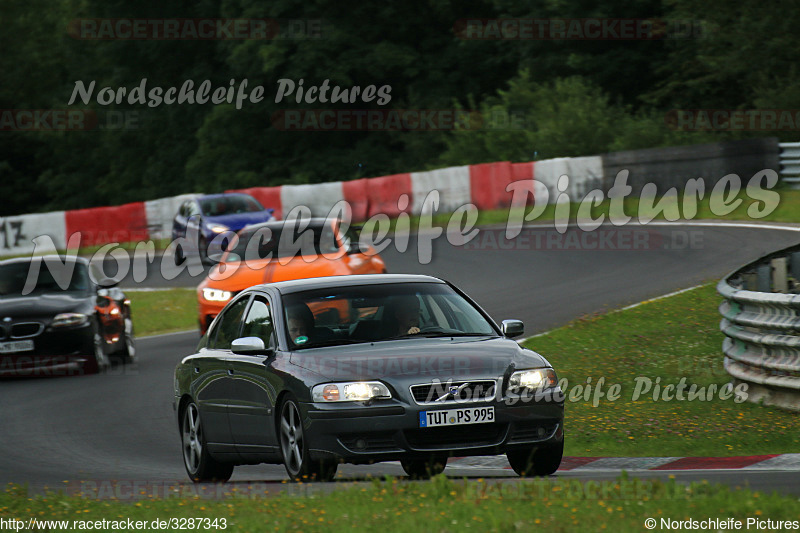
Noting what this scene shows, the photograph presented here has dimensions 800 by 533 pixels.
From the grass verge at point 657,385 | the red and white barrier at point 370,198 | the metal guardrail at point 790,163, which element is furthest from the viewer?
the red and white barrier at point 370,198

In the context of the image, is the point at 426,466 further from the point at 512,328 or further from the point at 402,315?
the point at 512,328

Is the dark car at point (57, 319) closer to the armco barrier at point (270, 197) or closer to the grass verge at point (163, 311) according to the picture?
the grass verge at point (163, 311)

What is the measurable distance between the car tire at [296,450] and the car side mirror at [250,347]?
42 centimetres

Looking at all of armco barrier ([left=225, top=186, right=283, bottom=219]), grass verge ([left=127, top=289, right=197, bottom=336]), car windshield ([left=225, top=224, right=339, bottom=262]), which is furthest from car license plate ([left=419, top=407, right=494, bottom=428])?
armco barrier ([left=225, top=186, right=283, bottom=219])

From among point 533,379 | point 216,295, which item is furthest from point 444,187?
point 533,379

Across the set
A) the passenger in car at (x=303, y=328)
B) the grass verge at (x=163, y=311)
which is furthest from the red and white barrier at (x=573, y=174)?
the passenger in car at (x=303, y=328)

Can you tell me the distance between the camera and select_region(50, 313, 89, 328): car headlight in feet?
55.3

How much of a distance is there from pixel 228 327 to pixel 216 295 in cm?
742

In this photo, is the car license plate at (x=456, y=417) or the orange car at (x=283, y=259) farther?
the orange car at (x=283, y=259)

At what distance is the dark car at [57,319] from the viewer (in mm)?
16828

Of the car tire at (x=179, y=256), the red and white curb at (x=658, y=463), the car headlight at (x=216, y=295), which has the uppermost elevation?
the car headlight at (x=216, y=295)

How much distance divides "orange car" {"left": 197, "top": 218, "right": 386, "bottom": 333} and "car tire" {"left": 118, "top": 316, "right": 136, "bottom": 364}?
114cm

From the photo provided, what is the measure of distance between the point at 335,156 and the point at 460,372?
42.8 metres

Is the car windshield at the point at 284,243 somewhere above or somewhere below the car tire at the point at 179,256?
above
